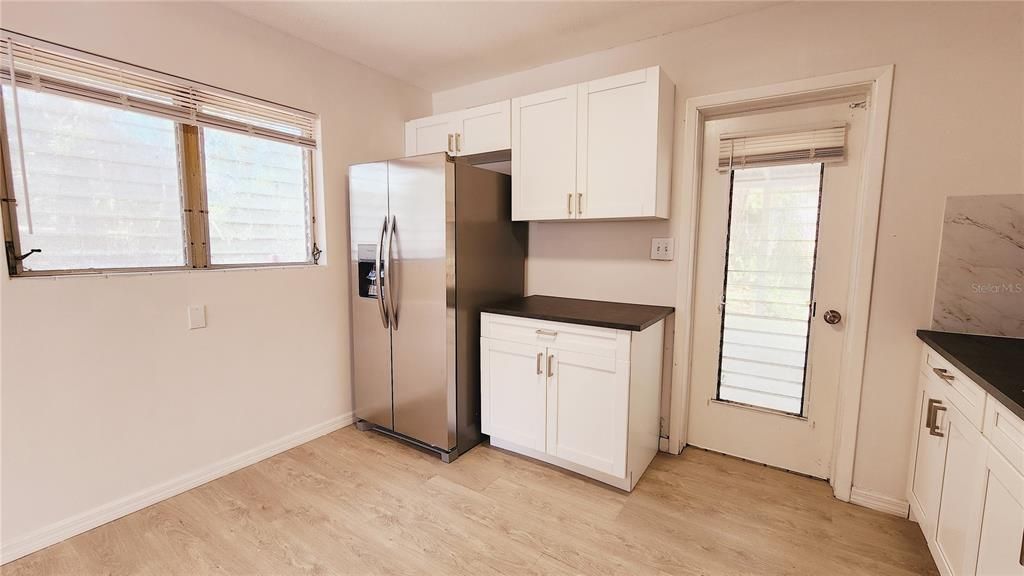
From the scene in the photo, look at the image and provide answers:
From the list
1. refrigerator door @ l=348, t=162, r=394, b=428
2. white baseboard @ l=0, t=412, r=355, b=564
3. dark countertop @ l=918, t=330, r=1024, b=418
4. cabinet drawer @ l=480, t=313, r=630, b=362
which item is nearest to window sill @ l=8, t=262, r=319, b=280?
refrigerator door @ l=348, t=162, r=394, b=428

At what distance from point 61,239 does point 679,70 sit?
10.2ft

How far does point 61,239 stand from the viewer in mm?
1818

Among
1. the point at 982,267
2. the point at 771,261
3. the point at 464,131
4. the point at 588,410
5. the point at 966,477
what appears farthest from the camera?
the point at 464,131

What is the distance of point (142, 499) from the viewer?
2051 mm

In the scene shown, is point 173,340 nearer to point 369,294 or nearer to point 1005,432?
point 369,294

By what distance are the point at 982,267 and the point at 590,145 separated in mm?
1784

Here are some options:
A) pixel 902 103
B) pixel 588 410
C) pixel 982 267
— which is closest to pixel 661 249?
pixel 588 410

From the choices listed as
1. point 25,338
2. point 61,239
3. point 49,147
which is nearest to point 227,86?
point 49,147

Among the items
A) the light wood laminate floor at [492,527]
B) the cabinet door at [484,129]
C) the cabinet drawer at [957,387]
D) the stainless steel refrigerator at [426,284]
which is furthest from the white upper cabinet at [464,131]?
the cabinet drawer at [957,387]

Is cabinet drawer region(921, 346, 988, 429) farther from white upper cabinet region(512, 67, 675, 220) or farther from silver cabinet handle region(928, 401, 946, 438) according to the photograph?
white upper cabinet region(512, 67, 675, 220)

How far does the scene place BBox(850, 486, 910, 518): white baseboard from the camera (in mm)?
1985

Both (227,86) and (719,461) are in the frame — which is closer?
(227,86)

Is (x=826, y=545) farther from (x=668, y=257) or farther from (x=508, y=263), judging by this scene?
(x=508, y=263)

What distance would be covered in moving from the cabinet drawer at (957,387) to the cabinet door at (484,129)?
2311 millimetres
